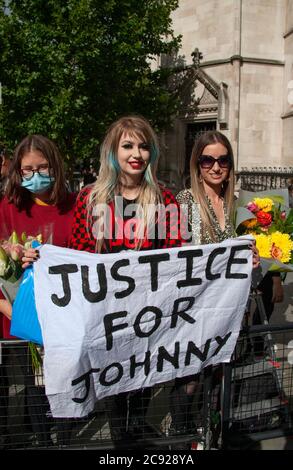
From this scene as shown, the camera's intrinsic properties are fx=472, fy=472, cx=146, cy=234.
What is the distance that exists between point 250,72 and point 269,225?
16834 mm

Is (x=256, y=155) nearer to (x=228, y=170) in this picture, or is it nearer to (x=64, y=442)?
(x=228, y=170)

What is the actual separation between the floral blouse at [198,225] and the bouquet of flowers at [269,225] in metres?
0.19

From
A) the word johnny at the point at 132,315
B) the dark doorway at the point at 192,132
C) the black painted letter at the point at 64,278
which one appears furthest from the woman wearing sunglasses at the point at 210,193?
the dark doorway at the point at 192,132

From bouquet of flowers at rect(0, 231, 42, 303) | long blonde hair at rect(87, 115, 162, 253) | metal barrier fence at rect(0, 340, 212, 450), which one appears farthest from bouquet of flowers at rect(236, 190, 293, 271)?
bouquet of flowers at rect(0, 231, 42, 303)

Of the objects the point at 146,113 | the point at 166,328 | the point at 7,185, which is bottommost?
the point at 166,328

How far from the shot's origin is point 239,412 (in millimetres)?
2789

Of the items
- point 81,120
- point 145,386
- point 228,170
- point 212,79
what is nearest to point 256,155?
point 212,79

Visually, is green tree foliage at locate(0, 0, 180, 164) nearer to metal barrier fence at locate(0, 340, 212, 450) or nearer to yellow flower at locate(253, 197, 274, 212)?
yellow flower at locate(253, 197, 274, 212)

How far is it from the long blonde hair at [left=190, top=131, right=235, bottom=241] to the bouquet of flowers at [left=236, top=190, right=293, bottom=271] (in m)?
0.16

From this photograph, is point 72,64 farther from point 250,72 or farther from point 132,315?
point 132,315

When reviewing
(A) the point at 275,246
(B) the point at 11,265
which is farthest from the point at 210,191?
(B) the point at 11,265

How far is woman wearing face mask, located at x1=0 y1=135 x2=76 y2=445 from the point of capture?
3.09 meters

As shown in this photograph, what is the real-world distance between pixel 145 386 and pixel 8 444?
81cm

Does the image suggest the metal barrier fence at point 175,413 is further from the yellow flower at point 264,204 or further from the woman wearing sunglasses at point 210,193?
the yellow flower at point 264,204
